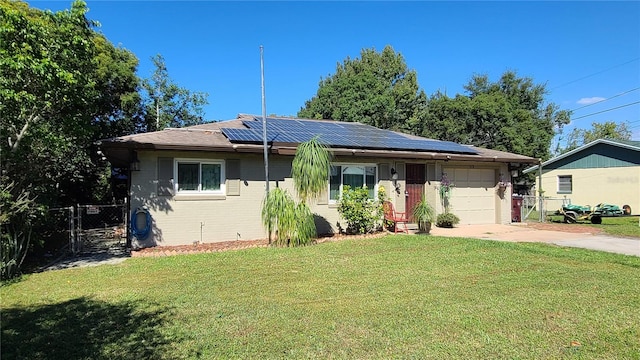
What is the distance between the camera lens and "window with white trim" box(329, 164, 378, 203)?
1113 centimetres

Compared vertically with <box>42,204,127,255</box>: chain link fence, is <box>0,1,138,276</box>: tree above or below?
above

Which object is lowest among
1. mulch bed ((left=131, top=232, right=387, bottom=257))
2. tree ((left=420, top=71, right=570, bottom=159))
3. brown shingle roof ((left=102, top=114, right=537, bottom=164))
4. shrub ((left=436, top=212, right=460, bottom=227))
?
mulch bed ((left=131, top=232, right=387, bottom=257))

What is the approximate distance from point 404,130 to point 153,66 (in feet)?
65.2

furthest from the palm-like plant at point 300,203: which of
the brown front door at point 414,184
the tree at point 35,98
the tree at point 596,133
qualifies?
the tree at point 596,133

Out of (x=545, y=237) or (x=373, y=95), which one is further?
(x=373, y=95)

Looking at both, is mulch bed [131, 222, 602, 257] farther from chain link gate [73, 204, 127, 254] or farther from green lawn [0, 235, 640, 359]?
chain link gate [73, 204, 127, 254]

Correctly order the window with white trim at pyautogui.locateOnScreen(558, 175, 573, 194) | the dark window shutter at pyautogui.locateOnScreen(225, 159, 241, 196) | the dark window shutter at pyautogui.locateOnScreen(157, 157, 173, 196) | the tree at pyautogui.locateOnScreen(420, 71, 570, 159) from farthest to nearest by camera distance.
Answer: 1. the tree at pyautogui.locateOnScreen(420, 71, 570, 159)
2. the window with white trim at pyautogui.locateOnScreen(558, 175, 573, 194)
3. the dark window shutter at pyautogui.locateOnScreen(225, 159, 241, 196)
4. the dark window shutter at pyautogui.locateOnScreen(157, 157, 173, 196)

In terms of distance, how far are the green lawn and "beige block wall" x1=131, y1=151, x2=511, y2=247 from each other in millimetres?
1698

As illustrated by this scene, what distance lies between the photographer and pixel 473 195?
1370cm

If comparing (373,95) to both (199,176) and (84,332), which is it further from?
(84,332)

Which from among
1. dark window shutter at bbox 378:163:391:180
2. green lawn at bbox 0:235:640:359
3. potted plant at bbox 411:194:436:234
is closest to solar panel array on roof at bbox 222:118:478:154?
dark window shutter at bbox 378:163:391:180

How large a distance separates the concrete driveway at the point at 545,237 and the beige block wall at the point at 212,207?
4.32m

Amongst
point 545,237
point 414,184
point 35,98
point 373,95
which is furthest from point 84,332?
point 373,95

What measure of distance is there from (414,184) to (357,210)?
10.5ft
